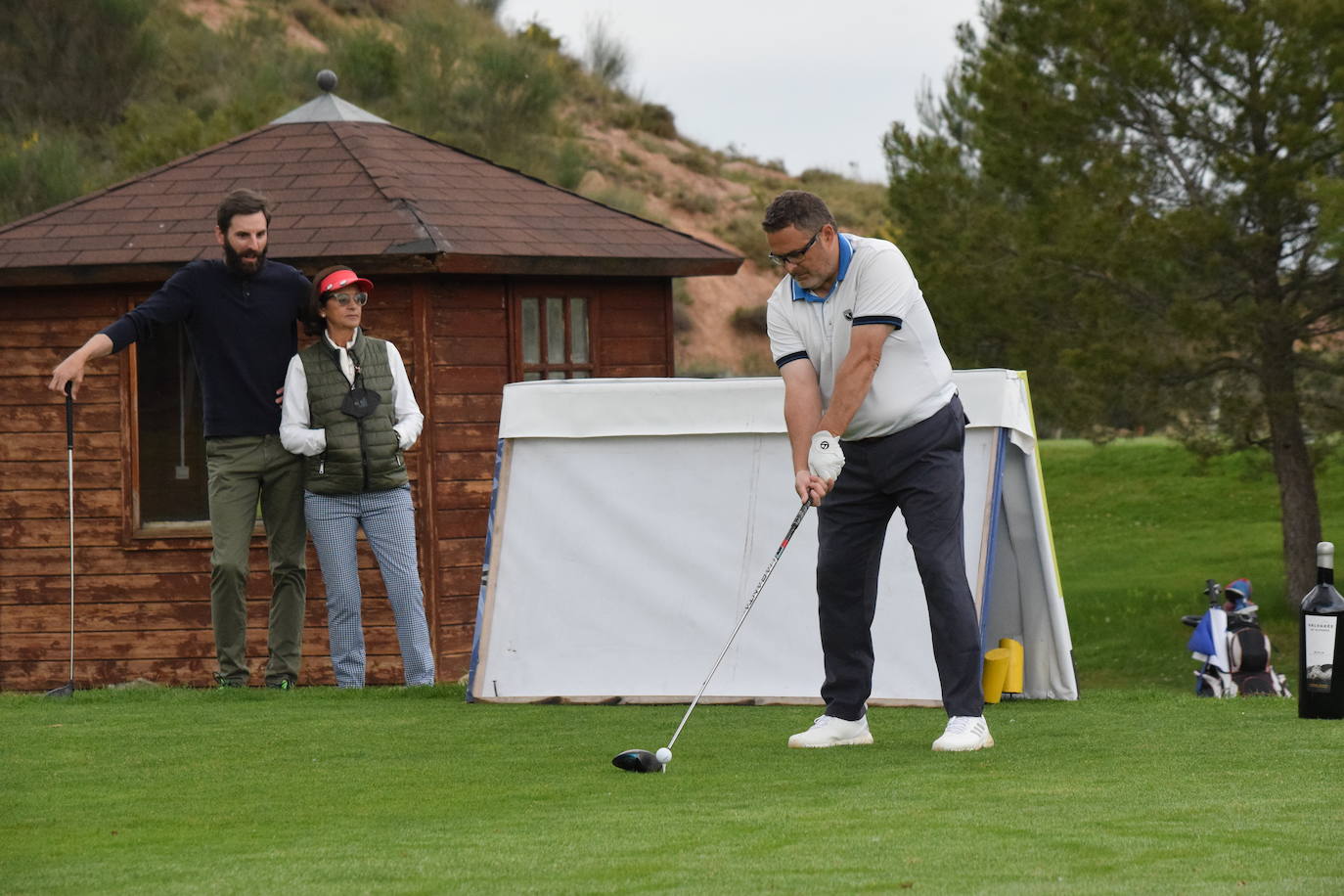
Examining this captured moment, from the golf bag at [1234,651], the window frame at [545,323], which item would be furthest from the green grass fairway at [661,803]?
the golf bag at [1234,651]

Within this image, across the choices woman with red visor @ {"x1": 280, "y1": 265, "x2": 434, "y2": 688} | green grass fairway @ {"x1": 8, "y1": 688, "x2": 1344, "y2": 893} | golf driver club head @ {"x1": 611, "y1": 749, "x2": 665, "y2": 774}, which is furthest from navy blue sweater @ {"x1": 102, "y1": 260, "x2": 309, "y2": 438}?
golf driver club head @ {"x1": 611, "y1": 749, "x2": 665, "y2": 774}

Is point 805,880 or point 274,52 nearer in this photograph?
point 805,880

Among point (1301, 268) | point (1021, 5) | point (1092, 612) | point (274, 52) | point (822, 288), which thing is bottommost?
point (1092, 612)

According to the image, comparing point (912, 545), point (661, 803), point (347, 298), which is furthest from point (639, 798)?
point (347, 298)

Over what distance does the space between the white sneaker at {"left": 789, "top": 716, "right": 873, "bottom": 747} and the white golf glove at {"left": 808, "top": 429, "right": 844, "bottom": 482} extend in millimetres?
763

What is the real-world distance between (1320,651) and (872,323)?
1.93 metres

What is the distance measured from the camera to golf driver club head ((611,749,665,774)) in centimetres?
473

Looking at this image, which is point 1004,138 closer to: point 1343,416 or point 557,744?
point 1343,416

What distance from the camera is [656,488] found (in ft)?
22.3

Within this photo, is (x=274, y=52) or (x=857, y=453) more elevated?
(x=274, y=52)

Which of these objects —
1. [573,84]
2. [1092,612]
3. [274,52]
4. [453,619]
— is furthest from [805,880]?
[573,84]

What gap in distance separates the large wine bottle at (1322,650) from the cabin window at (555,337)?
555 cm

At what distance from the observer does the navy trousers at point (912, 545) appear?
17.0ft

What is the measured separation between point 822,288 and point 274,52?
32475 millimetres
